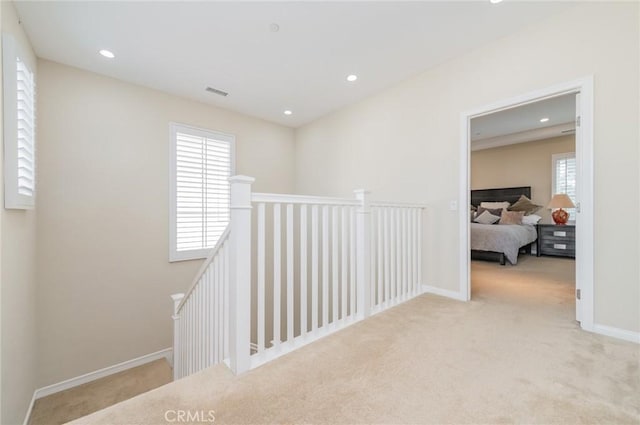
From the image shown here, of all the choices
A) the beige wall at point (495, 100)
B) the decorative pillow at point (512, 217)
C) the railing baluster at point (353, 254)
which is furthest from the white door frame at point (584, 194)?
the decorative pillow at point (512, 217)

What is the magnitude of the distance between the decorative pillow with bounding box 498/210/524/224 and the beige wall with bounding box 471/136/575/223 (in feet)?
2.19

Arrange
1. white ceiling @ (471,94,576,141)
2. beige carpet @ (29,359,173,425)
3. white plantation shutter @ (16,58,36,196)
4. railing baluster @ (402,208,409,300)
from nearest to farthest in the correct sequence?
1. white plantation shutter @ (16,58,36,196)
2. beige carpet @ (29,359,173,425)
3. railing baluster @ (402,208,409,300)
4. white ceiling @ (471,94,576,141)

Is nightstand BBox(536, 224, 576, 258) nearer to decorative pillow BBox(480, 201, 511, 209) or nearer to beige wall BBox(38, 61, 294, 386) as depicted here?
decorative pillow BBox(480, 201, 511, 209)

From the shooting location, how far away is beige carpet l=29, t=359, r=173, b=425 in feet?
7.93

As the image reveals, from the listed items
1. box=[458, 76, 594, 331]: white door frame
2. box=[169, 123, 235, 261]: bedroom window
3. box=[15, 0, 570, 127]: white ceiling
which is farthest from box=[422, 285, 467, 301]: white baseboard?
box=[169, 123, 235, 261]: bedroom window

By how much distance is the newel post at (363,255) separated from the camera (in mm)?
2295

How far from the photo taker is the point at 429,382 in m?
1.43

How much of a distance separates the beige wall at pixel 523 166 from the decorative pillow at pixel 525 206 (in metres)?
0.16

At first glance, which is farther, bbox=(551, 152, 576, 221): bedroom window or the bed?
bbox=(551, 152, 576, 221): bedroom window

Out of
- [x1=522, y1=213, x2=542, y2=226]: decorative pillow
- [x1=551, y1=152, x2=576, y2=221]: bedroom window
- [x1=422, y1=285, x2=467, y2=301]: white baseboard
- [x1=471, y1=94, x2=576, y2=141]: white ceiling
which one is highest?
[x1=471, y1=94, x2=576, y2=141]: white ceiling

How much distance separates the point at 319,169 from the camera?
451 cm

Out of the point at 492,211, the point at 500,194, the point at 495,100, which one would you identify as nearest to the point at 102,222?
the point at 495,100

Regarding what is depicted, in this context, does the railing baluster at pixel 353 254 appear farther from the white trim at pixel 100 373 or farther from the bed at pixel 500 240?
the bed at pixel 500 240

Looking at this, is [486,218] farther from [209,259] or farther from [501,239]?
[209,259]
